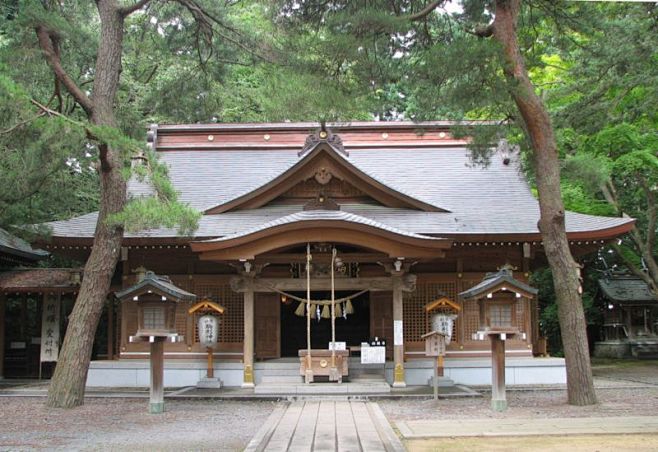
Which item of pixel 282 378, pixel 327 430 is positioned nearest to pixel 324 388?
pixel 282 378

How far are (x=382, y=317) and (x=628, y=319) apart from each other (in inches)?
536

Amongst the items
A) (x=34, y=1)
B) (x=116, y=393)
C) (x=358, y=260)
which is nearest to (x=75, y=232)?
(x=116, y=393)

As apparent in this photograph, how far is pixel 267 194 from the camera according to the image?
1520 centimetres

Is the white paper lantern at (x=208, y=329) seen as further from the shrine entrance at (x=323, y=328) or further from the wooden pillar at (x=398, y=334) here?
the wooden pillar at (x=398, y=334)

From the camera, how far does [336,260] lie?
1336 centimetres

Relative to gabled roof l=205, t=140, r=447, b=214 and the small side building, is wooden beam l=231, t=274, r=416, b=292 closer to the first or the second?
gabled roof l=205, t=140, r=447, b=214

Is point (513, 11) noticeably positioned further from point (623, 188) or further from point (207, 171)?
point (623, 188)

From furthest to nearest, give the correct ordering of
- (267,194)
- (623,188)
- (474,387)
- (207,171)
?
1. (623,188)
2. (207,171)
3. (267,194)
4. (474,387)

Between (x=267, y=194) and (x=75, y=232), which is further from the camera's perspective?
(x=267, y=194)

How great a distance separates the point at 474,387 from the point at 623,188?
10.1m

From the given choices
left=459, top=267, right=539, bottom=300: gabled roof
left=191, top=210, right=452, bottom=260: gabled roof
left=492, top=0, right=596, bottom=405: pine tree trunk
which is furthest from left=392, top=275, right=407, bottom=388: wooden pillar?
left=492, top=0, right=596, bottom=405: pine tree trunk

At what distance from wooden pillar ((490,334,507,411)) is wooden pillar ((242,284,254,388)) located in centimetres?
499

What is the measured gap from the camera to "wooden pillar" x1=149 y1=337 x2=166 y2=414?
34.2ft

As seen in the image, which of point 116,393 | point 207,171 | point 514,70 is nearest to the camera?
point 514,70
